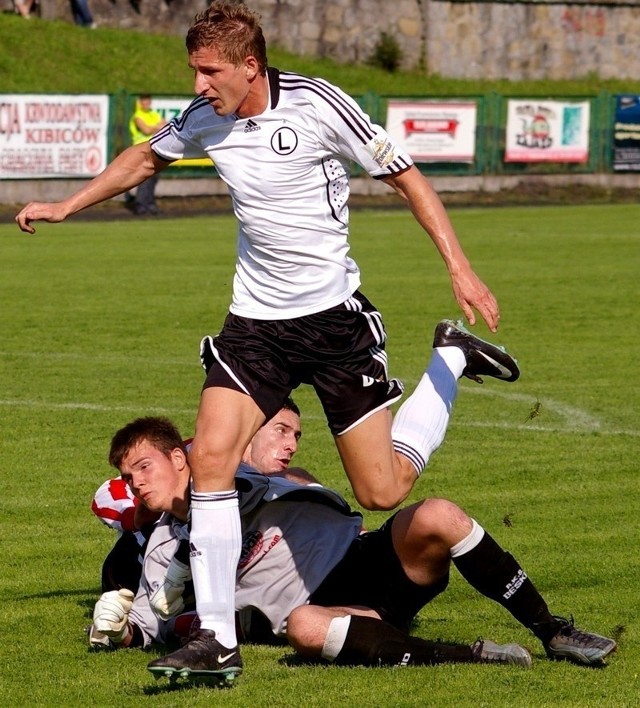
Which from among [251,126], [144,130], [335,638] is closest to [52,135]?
[144,130]

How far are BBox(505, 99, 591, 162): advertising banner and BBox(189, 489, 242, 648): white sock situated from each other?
29.6 metres

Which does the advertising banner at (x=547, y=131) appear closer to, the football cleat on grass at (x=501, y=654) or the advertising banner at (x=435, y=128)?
the advertising banner at (x=435, y=128)

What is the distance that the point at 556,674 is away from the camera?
504 cm

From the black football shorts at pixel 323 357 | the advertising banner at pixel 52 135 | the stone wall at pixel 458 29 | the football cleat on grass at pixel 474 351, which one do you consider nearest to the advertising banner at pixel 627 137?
the stone wall at pixel 458 29

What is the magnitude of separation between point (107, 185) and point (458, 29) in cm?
4053

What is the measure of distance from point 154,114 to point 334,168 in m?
24.8

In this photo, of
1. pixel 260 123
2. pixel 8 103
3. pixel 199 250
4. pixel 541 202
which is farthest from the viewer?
pixel 541 202

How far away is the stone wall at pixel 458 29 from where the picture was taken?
42.2 m

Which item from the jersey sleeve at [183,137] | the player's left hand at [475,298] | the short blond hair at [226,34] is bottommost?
the player's left hand at [475,298]

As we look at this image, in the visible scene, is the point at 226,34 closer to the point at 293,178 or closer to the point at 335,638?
the point at 293,178

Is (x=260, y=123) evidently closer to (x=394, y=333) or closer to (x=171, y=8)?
(x=394, y=333)

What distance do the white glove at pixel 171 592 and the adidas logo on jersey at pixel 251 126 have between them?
156 cm

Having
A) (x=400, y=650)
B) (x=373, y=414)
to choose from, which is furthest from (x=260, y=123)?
(x=400, y=650)

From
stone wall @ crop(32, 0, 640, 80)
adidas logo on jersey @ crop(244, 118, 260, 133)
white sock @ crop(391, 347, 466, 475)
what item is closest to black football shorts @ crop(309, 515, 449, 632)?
white sock @ crop(391, 347, 466, 475)
